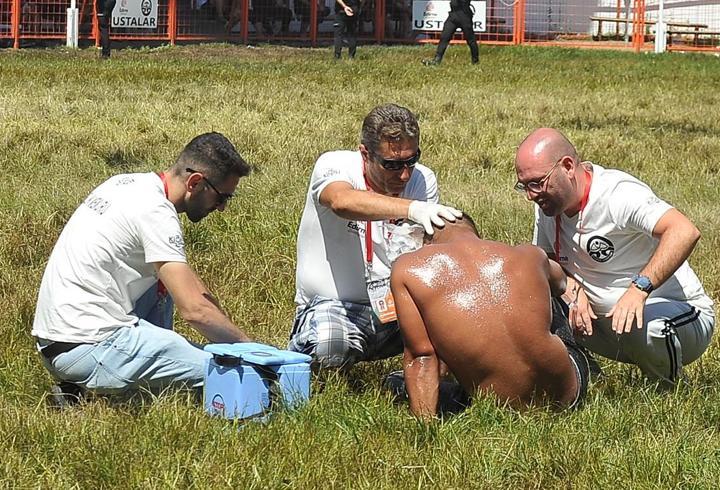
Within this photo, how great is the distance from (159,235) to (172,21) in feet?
74.6

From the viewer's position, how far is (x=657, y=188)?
1041cm

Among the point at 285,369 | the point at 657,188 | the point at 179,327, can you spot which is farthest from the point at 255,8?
the point at 285,369

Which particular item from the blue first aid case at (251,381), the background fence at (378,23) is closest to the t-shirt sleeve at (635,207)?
the blue first aid case at (251,381)

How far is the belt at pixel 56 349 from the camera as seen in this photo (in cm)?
524

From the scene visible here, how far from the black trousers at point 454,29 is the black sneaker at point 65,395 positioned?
664 inches

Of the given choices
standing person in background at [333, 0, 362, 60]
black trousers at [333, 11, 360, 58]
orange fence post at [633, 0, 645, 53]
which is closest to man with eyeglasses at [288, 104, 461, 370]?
standing person in background at [333, 0, 362, 60]

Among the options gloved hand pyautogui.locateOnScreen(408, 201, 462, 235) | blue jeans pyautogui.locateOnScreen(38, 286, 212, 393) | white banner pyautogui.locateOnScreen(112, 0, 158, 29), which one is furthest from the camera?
white banner pyautogui.locateOnScreen(112, 0, 158, 29)

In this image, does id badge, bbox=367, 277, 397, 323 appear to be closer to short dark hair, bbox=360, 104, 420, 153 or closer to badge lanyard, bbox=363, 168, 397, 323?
badge lanyard, bbox=363, 168, 397, 323

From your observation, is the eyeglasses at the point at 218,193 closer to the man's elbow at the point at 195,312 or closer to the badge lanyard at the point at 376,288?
the man's elbow at the point at 195,312

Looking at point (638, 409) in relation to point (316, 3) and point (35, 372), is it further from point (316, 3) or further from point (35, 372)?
point (316, 3)

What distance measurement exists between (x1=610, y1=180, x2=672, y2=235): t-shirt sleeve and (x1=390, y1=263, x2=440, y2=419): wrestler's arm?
1160mm

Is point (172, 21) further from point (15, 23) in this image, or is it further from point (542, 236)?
point (542, 236)

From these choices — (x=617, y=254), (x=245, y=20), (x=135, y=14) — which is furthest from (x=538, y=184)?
(x=245, y=20)

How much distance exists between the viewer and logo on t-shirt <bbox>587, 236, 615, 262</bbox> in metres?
5.73
